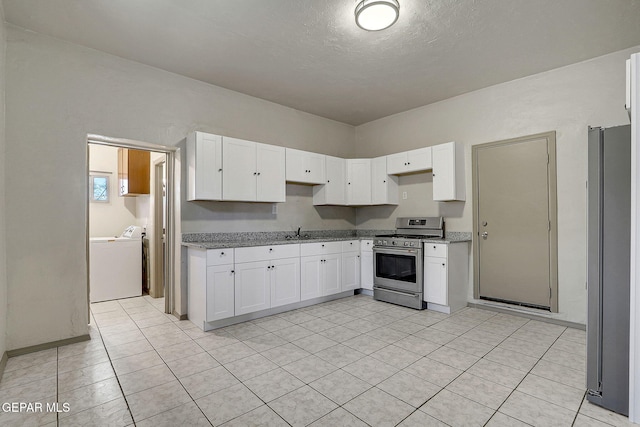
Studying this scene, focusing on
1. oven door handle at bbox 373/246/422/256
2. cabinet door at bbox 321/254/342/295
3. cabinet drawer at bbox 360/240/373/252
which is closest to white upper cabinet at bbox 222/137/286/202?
cabinet door at bbox 321/254/342/295

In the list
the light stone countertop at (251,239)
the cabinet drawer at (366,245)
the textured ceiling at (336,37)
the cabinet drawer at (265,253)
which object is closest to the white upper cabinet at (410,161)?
the textured ceiling at (336,37)

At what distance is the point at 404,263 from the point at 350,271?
2.80 feet

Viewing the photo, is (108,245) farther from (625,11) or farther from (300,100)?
(625,11)

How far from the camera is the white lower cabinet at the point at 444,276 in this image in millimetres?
3986

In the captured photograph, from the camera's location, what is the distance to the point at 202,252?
3.45 meters

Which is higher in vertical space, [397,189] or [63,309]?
[397,189]

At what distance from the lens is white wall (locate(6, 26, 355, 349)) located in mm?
2859

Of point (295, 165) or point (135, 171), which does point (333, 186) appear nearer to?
point (295, 165)

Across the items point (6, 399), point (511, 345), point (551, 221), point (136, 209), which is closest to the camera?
point (6, 399)

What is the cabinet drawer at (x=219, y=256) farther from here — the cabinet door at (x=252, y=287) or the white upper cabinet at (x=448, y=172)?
the white upper cabinet at (x=448, y=172)

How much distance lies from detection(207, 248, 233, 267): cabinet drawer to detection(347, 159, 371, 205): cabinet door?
2.35m

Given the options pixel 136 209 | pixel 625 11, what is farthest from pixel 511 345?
pixel 136 209

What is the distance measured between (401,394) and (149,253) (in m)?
4.45

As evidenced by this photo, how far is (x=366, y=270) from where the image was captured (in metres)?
4.88
